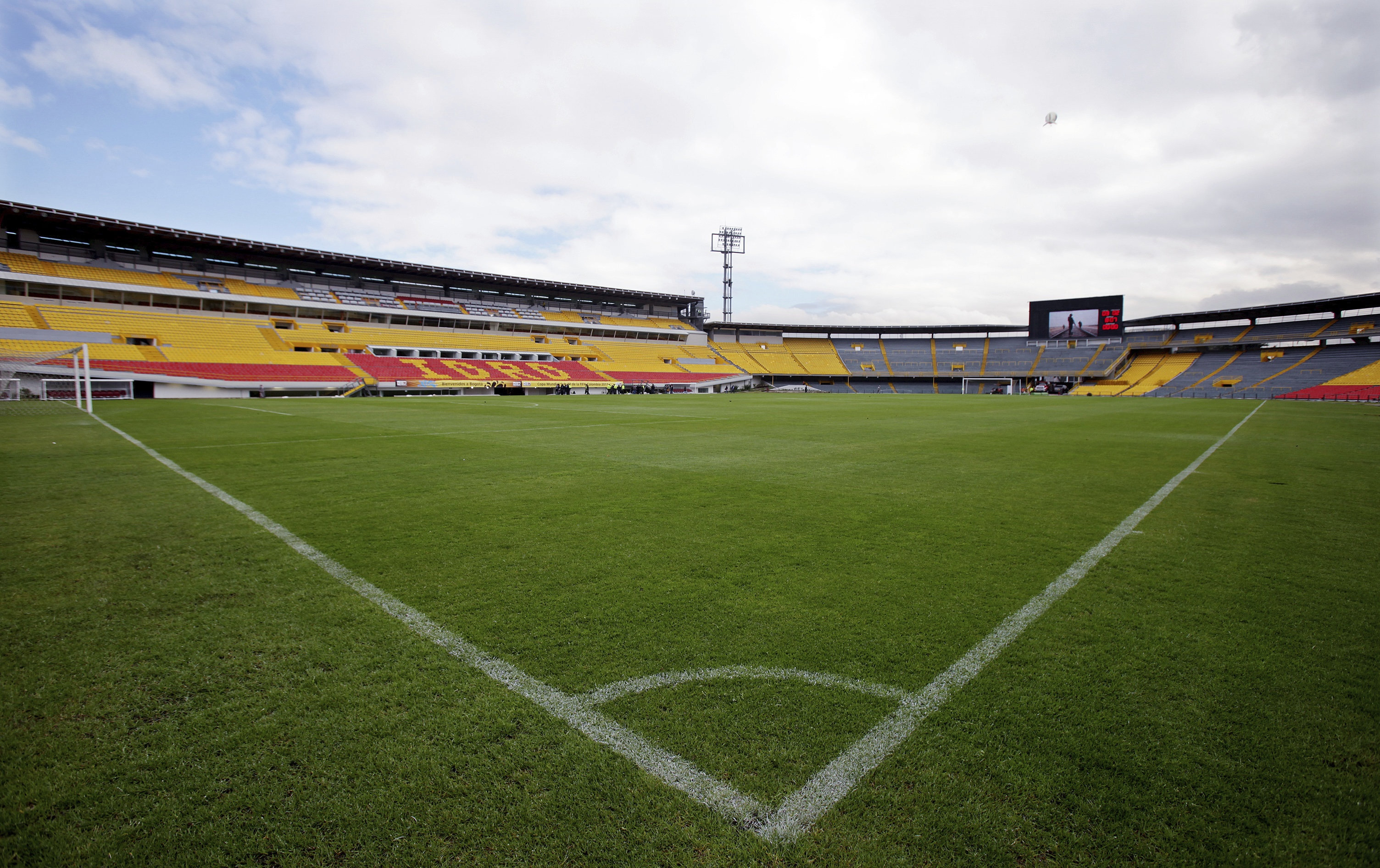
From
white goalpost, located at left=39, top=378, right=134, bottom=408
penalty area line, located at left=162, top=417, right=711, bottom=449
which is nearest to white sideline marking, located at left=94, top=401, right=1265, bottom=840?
penalty area line, located at left=162, top=417, right=711, bottom=449


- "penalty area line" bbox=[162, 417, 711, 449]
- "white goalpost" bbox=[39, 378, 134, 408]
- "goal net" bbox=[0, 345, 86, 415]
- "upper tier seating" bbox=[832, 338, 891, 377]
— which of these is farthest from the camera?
"upper tier seating" bbox=[832, 338, 891, 377]

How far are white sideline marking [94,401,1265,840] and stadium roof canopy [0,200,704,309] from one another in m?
52.7

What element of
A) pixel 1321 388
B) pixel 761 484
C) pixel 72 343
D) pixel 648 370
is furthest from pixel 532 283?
pixel 1321 388

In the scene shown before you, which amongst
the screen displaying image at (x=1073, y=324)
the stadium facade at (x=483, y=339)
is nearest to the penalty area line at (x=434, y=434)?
the stadium facade at (x=483, y=339)

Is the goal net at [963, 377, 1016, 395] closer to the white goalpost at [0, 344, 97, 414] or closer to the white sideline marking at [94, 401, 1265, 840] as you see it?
the white sideline marking at [94, 401, 1265, 840]

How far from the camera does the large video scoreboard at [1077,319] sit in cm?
5657

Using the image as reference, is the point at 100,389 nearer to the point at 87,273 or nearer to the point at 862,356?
the point at 87,273

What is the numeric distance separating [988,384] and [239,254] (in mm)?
73783

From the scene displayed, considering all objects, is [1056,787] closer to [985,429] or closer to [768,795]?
[768,795]

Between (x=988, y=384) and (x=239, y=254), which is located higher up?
(x=239, y=254)

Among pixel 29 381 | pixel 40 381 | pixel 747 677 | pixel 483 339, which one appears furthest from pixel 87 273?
pixel 747 677

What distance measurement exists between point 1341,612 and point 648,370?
174 feet

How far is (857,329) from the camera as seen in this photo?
76625mm

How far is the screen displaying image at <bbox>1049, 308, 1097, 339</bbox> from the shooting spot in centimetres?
5766
